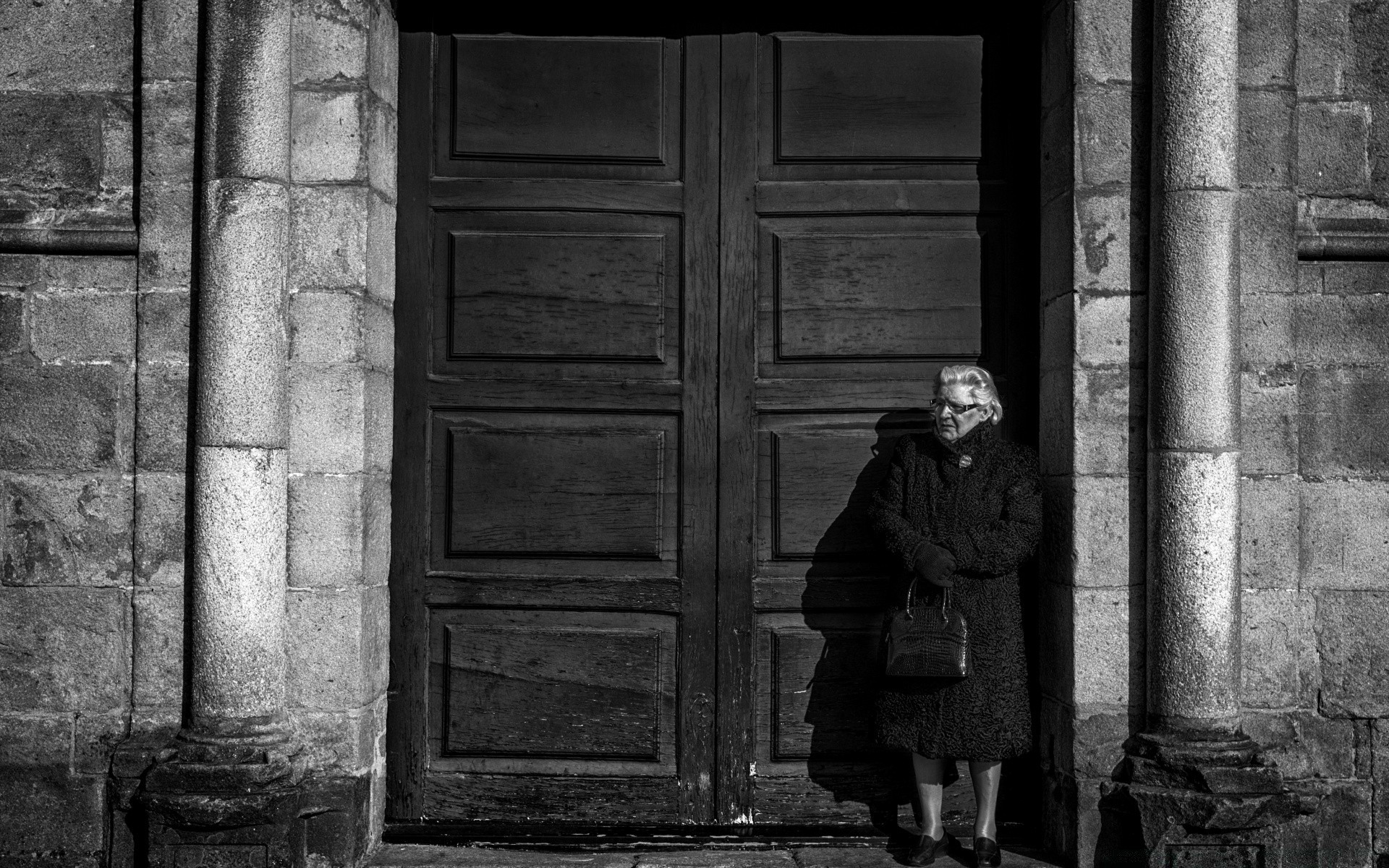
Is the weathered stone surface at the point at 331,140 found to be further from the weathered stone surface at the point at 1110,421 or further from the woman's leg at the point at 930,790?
the woman's leg at the point at 930,790

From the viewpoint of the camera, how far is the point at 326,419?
3627mm

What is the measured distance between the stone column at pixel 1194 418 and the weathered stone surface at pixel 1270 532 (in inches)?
5.7

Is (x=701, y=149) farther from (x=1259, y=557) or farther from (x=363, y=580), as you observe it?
(x=1259, y=557)

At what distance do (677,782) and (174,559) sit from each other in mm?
1810

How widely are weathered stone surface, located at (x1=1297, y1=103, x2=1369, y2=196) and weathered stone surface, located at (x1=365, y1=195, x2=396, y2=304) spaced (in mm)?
2985

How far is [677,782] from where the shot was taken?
158 inches

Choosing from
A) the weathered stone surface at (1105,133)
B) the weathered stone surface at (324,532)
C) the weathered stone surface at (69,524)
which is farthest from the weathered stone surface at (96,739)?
the weathered stone surface at (1105,133)

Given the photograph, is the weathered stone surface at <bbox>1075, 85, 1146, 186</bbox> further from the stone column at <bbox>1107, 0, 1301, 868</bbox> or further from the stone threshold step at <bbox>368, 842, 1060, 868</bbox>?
the stone threshold step at <bbox>368, 842, 1060, 868</bbox>

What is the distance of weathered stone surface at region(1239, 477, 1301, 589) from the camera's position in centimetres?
360

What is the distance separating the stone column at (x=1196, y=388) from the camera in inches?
136

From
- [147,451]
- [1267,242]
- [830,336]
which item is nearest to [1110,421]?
[1267,242]

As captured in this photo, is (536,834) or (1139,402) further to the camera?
(536,834)

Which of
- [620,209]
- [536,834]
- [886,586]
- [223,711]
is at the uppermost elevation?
[620,209]

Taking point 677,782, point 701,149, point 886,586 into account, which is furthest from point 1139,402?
point 677,782
